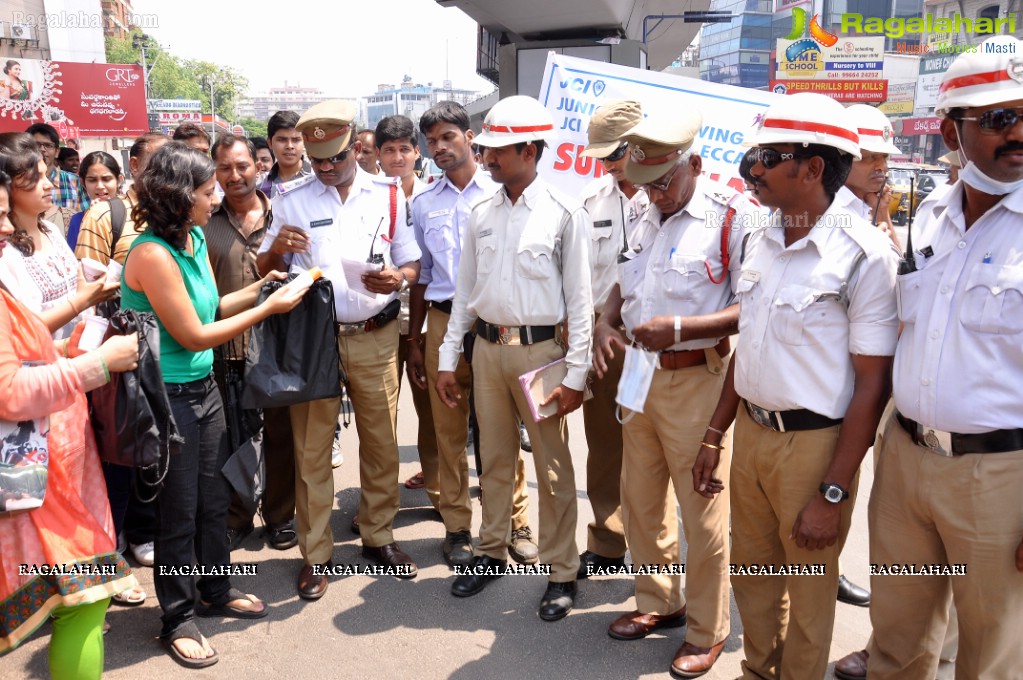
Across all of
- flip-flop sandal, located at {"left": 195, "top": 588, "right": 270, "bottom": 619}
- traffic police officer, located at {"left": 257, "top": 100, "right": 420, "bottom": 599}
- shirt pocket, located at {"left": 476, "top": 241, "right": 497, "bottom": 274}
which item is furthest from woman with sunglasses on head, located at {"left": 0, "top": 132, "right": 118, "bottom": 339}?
shirt pocket, located at {"left": 476, "top": 241, "right": 497, "bottom": 274}

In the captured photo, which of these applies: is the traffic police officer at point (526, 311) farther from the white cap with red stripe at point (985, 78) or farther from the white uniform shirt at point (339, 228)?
the white cap with red stripe at point (985, 78)

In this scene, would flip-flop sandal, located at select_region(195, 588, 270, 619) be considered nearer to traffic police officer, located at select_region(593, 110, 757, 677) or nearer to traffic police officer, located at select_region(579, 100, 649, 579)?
traffic police officer, located at select_region(579, 100, 649, 579)

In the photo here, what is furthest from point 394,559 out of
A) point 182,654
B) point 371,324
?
point 371,324

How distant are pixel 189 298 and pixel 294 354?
64cm

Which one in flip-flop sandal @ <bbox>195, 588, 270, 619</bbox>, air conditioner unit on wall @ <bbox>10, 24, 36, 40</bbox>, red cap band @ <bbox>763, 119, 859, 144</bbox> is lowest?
flip-flop sandal @ <bbox>195, 588, 270, 619</bbox>

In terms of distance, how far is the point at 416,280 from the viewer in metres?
4.10

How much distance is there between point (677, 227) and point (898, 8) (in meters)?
90.0

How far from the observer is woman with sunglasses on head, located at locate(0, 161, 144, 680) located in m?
2.37

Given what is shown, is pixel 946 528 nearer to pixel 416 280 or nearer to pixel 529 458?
pixel 416 280

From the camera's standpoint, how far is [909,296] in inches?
88.6

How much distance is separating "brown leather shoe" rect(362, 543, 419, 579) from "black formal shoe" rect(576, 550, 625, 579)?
0.86 m

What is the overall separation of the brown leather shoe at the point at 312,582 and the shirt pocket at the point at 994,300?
3.03 m

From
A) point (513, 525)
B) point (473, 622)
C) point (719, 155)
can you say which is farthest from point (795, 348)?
point (719, 155)

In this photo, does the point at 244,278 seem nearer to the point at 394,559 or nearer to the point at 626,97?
the point at 394,559
